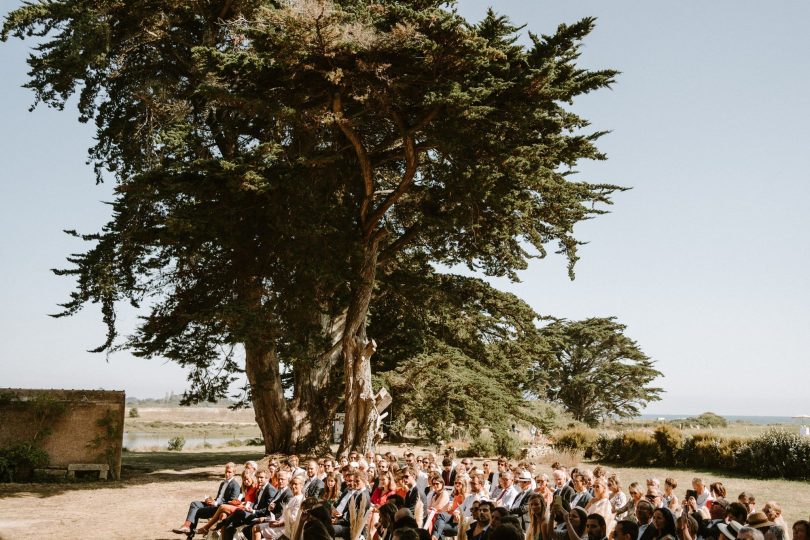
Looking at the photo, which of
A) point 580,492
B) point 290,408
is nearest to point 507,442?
point 290,408

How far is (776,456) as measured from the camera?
2034 cm

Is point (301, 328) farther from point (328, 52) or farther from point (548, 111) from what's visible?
point (548, 111)

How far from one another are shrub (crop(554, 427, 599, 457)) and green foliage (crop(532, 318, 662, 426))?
15.3 metres

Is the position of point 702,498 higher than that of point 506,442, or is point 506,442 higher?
point 702,498

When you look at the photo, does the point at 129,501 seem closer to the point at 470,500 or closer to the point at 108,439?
the point at 108,439

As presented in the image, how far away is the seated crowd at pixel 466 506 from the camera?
703cm

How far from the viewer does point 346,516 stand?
29.8ft

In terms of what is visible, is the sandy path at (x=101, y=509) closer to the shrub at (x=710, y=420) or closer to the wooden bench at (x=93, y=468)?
the wooden bench at (x=93, y=468)

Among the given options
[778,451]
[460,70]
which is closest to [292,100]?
[460,70]

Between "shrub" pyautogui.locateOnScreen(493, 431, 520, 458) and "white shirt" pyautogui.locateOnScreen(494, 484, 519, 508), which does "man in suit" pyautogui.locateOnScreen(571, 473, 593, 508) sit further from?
"shrub" pyautogui.locateOnScreen(493, 431, 520, 458)

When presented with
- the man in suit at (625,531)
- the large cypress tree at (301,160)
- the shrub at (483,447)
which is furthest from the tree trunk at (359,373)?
the man in suit at (625,531)

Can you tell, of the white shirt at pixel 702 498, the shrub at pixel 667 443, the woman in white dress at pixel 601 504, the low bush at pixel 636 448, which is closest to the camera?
the woman in white dress at pixel 601 504

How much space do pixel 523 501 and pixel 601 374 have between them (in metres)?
37.5

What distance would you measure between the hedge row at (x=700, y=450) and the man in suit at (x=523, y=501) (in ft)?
48.7
